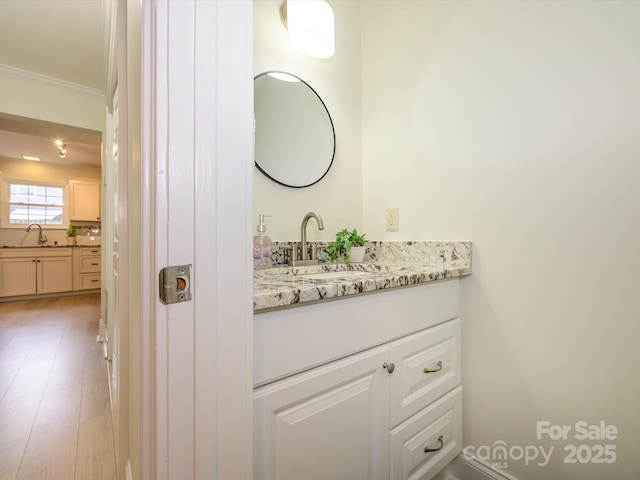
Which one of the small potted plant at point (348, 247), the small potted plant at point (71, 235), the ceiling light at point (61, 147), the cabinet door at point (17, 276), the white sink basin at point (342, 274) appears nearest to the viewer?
the white sink basin at point (342, 274)

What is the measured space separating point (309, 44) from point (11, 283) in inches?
232

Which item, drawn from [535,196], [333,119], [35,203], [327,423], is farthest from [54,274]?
[535,196]

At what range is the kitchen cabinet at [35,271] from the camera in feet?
15.0

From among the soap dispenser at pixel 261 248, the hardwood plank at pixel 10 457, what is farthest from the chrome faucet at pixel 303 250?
the hardwood plank at pixel 10 457

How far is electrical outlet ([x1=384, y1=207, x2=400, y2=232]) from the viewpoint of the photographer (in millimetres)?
1502

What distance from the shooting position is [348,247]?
145cm

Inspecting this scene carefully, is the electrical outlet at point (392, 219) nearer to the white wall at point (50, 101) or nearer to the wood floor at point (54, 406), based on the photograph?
the wood floor at point (54, 406)

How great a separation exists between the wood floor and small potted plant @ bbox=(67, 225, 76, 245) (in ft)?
9.82

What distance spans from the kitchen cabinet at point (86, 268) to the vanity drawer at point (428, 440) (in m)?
6.26

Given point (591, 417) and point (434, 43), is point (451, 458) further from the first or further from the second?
point (434, 43)

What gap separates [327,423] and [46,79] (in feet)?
10.9

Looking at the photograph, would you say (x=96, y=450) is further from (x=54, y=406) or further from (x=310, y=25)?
(x=310, y=25)

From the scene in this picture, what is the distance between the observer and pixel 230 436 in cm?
53

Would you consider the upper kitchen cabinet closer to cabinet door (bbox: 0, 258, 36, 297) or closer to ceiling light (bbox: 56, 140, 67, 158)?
ceiling light (bbox: 56, 140, 67, 158)
